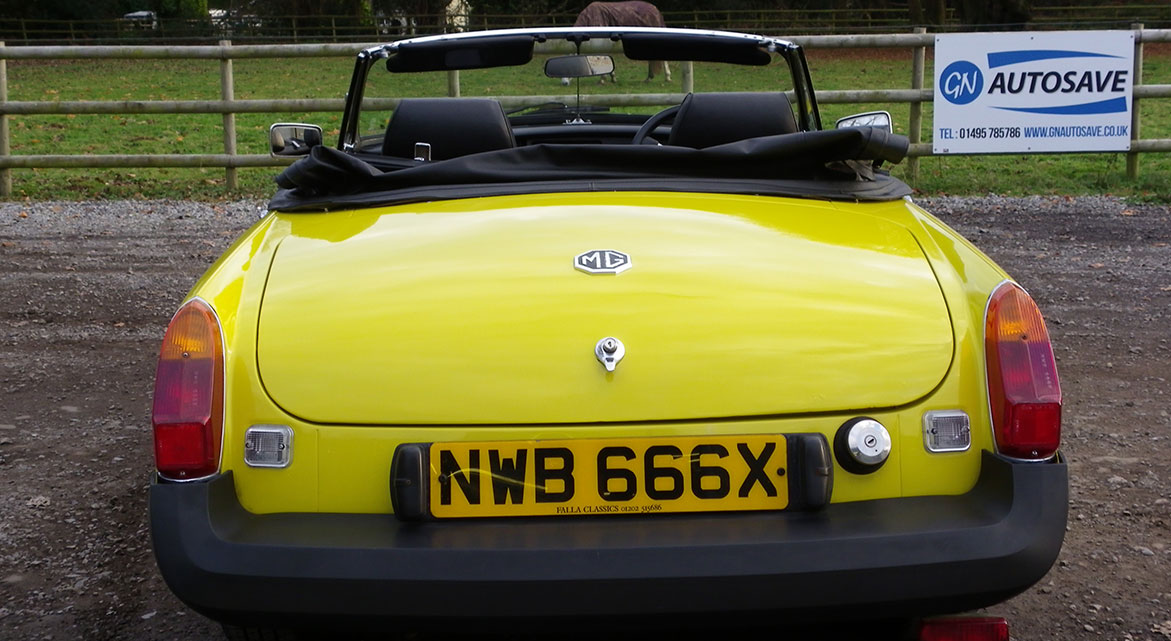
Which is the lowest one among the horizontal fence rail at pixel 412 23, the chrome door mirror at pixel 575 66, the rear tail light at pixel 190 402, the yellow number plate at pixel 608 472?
the yellow number plate at pixel 608 472

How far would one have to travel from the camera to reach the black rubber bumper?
203 centimetres

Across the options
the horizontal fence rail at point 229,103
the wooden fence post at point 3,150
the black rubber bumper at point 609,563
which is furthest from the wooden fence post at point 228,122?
the black rubber bumper at point 609,563

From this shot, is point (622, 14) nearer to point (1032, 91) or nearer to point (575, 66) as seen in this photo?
point (1032, 91)

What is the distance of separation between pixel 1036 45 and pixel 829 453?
32.4ft

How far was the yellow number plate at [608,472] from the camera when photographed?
2.16 meters

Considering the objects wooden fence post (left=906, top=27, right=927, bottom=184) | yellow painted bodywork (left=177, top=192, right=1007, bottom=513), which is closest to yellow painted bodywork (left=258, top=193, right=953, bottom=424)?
yellow painted bodywork (left=177, top=192, right=1007, bottom=513)

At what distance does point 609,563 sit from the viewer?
6.70 ft

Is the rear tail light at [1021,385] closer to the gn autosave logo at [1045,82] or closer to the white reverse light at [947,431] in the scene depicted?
the white reverse light at [947,431]

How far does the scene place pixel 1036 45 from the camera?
430 inches

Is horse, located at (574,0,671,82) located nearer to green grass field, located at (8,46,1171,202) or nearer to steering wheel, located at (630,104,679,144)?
green grass field, located at (8,46,1171,202)

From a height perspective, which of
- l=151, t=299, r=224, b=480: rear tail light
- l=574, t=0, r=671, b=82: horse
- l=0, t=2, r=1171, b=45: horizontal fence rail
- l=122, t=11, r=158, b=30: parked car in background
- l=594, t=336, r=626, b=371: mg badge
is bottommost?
l=151, t=299, r=224, b=480: rear tail light

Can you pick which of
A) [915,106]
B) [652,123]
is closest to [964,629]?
[652,123]

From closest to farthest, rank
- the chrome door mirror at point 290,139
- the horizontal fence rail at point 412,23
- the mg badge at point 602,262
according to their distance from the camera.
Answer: the mg badge at point 602,262 → the chrome door mirror at point 290,139 → the horizontal fence rail at point 412,23

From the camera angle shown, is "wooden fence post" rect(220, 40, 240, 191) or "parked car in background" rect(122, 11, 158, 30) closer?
"wooden fence post" rect(220, 40, 240, 191)
